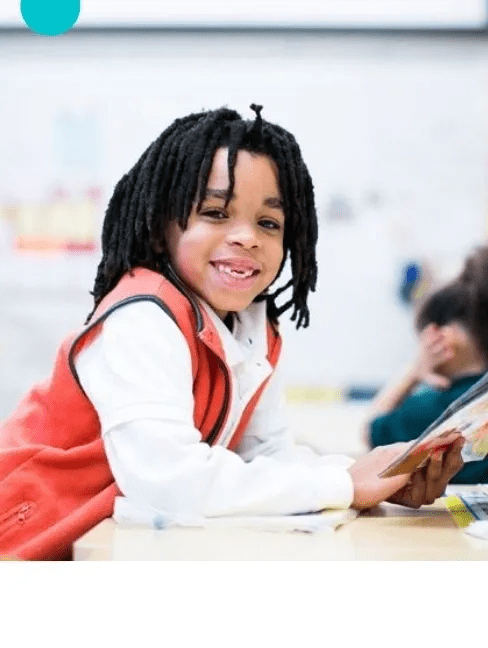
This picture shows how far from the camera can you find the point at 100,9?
39.8 inches

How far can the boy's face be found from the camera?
3.00 feet

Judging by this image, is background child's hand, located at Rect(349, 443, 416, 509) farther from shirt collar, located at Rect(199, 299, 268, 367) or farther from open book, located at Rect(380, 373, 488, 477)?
shirt collar, located at Rect(199, 299, 268, 367)

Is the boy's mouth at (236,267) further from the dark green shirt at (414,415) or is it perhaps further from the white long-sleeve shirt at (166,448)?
the dark green shirt at (414,415)

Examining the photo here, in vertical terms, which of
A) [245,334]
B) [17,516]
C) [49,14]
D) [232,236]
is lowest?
[17,516]

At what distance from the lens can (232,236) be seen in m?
0.92

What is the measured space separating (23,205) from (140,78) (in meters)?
0.20

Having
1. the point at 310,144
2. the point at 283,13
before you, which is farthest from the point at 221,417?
the point at 283,13

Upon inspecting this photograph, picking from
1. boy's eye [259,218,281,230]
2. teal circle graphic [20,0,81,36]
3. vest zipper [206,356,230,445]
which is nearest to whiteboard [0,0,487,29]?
teal circle graphic [20,0,81,36]

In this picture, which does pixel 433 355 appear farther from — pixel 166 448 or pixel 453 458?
pixel 166 448

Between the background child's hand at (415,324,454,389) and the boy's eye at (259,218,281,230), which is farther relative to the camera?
the background child's hand at (415,324,454,389)

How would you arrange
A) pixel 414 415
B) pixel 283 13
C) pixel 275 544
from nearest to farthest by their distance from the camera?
pixel 275 544, pixel 283 13, pixel 414 415

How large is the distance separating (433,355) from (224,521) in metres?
0.53

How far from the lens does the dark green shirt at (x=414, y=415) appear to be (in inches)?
47.1

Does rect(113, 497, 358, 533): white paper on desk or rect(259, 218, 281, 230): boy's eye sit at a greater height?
rect(259, 218, 281, 230): boy's eye
